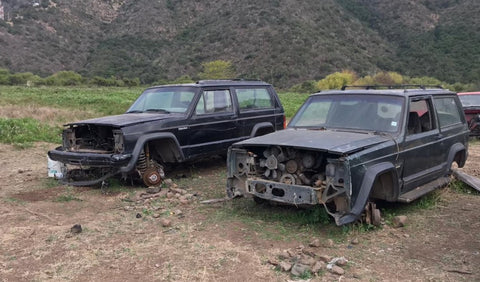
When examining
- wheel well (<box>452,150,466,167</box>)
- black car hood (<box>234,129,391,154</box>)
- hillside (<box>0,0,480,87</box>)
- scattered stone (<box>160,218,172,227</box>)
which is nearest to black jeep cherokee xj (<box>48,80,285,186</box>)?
scattered stone (<box>160,218,172,227</box>)

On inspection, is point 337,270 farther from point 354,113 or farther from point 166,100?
point 166,100

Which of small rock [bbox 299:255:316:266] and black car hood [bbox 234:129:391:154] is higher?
black car hood [bbox 234:129:391:154]

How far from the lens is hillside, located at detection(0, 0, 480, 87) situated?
45.2 m

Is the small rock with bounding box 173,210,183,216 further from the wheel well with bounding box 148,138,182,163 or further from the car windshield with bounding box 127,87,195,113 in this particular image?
the car windshield with bounding box 127,87,195,113

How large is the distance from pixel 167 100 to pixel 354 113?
11.7ft

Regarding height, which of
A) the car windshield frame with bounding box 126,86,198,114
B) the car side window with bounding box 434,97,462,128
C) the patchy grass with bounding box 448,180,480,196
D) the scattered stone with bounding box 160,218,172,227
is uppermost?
the car windshield frame with bounding box 126,86,198,114

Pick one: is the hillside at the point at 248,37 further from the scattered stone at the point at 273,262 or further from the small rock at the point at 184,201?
the scattered stone at the point at 273,262

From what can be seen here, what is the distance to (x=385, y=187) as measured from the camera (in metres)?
5.27

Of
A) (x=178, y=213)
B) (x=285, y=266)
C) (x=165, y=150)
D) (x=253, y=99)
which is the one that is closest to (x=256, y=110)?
(x=253, y=99)

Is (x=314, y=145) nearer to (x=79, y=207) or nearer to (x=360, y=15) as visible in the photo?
(x=79, y=207)

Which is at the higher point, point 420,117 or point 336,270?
point 420,117

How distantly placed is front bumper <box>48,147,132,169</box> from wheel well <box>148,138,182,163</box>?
0.80 m

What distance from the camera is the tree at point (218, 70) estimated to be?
45.2m

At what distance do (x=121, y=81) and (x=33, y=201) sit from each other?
139 ft
